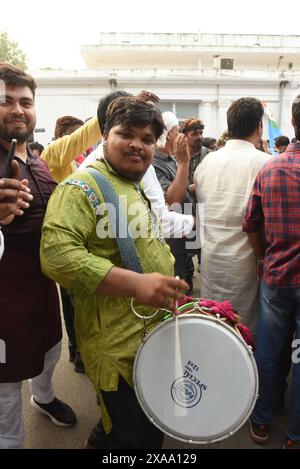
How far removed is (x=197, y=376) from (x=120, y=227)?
0.64 metres

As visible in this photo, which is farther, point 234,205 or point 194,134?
point 194,134

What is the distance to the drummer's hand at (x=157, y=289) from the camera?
1114 millimetres

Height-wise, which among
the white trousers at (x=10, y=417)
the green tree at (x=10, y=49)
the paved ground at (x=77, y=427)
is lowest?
the paved ground at (x=77, y=427)

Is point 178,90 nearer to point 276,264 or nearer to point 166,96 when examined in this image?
point 166,96

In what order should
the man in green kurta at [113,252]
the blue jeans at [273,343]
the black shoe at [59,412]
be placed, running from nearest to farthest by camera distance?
the man in green kurta at [113,252] → the blue jeans at [273,343] → the black shoe at [59,412]

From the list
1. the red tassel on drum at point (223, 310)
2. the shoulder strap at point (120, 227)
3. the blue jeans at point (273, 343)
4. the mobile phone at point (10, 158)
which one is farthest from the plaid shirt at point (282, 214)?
the mobile phone at point (10, 158)

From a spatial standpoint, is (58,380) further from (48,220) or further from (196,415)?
(48,220)

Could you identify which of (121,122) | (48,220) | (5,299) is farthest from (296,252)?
(5,299)

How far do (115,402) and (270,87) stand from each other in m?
14.4

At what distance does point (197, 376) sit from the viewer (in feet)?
4.37

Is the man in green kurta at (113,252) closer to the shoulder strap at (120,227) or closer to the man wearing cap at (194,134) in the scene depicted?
the shoulder strap at (120,227)

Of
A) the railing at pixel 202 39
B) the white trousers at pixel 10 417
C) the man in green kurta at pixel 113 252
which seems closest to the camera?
the man in green kurta at pixel 113 252

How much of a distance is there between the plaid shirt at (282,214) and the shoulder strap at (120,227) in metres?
0.87

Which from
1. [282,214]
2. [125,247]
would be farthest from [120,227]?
[282,214]
